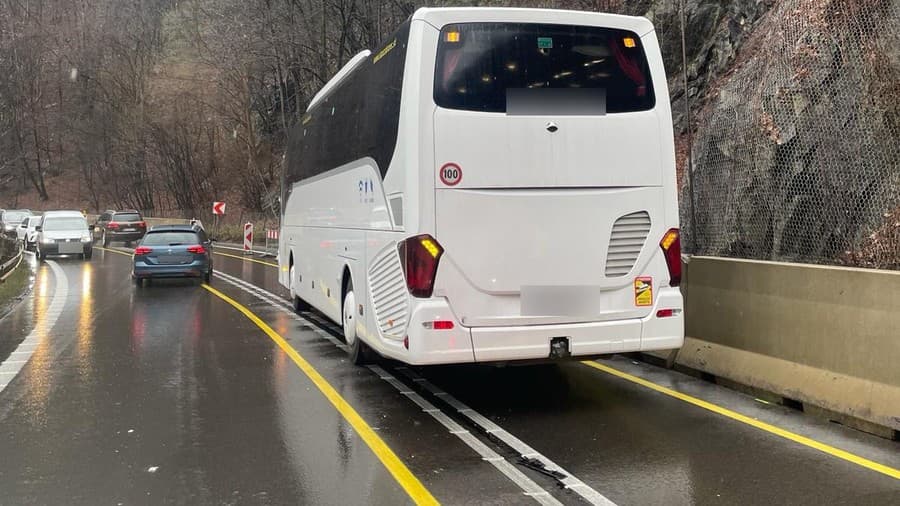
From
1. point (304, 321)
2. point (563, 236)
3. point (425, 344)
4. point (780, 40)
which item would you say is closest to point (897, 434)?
point (563, 236)

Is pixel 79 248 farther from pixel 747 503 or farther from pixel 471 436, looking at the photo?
pixel 747 503

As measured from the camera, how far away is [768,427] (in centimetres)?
622

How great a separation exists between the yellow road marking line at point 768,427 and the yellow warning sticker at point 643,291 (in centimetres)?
109

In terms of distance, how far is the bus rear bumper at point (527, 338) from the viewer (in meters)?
6.33

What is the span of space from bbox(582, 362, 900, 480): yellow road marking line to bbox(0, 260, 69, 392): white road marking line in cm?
643

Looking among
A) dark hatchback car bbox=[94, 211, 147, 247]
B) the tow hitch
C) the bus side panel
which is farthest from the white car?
the tow hitch

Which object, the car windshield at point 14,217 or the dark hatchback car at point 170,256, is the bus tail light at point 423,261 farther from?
the car windshield at point 14,217

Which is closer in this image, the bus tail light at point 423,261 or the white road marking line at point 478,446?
the white road marking line at point 478,446

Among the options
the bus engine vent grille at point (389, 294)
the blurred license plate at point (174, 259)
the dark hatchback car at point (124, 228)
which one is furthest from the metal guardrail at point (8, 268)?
the bus engine vent grille at point (389, 294)

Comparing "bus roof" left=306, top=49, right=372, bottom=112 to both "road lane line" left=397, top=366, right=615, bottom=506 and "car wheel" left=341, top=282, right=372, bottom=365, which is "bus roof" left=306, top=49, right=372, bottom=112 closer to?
"car wheel" left=341, top=282, right=372, bottom=365

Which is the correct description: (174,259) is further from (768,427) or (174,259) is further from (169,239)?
(768,427)

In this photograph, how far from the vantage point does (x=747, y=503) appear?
4.62 meters

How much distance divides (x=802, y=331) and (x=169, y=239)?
1643 cm

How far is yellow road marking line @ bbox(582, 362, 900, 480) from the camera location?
5227mm
